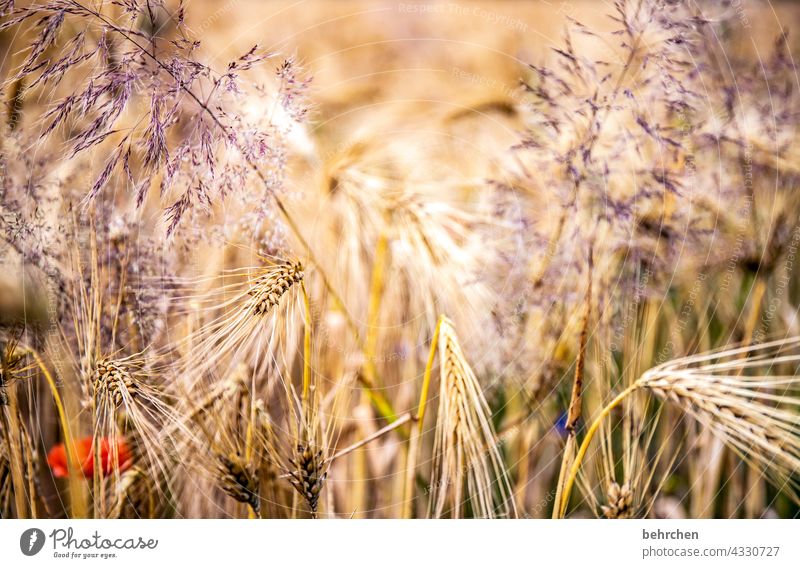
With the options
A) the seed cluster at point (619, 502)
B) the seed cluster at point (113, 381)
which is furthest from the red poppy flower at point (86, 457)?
the seed cluster at point (619, 502)

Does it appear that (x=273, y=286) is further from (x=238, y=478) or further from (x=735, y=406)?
(x=735, y=406)

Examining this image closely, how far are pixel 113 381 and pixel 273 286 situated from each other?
25cm

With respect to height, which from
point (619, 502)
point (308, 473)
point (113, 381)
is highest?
point (113, 381)

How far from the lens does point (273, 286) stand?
2.49ft

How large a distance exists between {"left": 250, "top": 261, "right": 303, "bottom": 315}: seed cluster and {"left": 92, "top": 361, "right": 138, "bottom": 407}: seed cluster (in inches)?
7.8

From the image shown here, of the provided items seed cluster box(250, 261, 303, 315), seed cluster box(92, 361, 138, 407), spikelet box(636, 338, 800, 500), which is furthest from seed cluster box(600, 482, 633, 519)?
seed cluster box(92, 361, 138, 407)

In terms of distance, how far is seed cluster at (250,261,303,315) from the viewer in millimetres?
755

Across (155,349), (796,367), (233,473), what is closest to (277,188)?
(155,349)

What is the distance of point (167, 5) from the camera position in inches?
38.1

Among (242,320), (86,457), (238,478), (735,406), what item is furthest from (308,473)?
(735,406)

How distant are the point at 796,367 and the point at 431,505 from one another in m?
0.68

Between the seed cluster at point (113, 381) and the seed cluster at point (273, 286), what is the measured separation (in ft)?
0.65

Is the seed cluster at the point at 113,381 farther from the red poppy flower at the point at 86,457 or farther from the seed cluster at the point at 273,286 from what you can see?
Answer: the seed cluster at the point at 273,286

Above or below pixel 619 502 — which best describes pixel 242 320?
above
